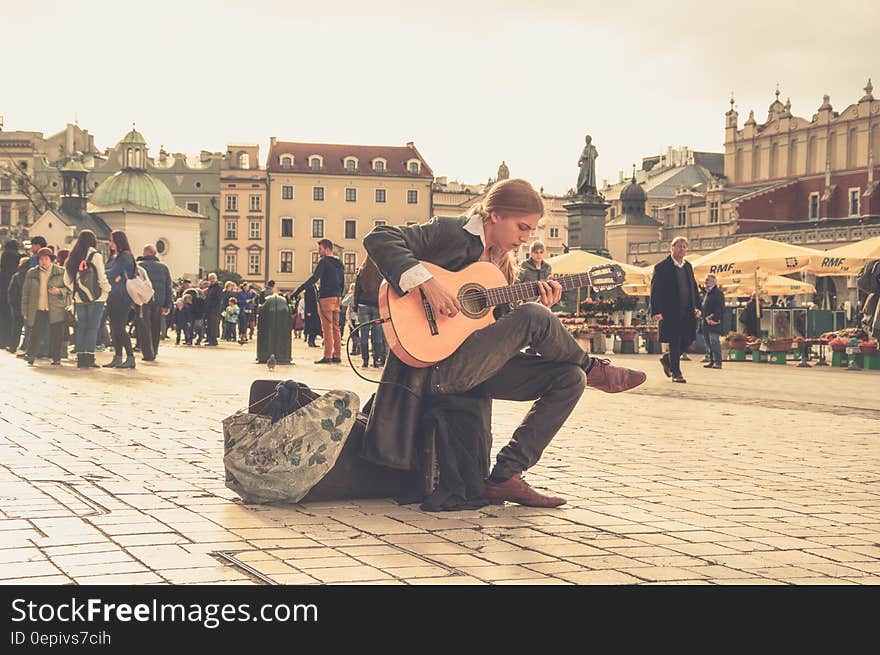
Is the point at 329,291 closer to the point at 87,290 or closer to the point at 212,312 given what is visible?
the point at 87,290

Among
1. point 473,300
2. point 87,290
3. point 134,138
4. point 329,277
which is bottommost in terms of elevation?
point 473,300

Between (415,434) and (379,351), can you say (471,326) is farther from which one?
(379,351)

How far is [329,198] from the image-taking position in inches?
4156

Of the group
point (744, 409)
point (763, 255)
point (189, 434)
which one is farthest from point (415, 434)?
point (763, 255)

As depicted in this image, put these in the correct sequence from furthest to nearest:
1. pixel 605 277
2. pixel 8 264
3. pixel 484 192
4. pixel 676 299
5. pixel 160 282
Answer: pixel 484 192 < pixel 8 264 < pixel 160 282 < pixel 676 299 < pixel 605 277

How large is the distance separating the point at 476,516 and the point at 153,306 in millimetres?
15879

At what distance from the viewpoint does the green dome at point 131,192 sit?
8912cm

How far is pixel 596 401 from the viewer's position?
13492 mm

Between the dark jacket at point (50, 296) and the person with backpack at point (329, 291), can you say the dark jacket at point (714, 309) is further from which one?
the dark jacket at point (50, 296)

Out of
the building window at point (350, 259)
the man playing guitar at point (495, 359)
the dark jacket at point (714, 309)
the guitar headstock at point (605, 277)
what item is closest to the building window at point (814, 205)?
the building window at point (350, 259)

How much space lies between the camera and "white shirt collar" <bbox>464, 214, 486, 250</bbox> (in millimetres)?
5934

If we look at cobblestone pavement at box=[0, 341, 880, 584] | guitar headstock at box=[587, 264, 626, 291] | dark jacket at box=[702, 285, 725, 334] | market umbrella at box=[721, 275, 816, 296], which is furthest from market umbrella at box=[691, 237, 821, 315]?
guitar headstock at box=[587, 264, 626, 291]

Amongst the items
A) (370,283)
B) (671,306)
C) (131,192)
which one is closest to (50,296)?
(671,306)
